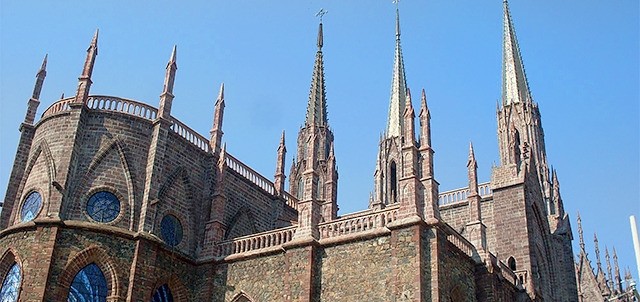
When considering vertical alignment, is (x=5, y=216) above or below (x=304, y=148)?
below

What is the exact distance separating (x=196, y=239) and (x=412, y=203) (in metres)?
9.28

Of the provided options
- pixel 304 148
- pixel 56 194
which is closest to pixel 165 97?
pixel 56 194

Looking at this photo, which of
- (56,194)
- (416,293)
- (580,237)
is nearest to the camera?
(416,293)

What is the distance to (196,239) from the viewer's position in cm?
2689

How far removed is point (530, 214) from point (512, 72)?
62.6 ft

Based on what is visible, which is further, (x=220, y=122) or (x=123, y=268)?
(x=220, y=122)

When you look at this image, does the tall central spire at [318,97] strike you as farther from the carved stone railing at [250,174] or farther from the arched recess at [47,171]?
the arched recess at [47,171]

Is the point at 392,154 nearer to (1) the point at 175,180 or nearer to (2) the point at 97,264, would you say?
(1) the point at 175,180

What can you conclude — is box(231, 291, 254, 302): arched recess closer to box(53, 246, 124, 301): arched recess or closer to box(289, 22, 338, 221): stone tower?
box(53, 246, 124, 301): arched recess

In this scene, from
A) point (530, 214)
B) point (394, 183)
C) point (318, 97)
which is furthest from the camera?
point (318, 97)

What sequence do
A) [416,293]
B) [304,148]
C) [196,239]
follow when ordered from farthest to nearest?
[304,148] < [196,239] < [416,293]

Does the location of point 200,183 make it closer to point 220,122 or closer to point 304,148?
point 220,122

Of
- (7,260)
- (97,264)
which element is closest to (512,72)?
(97,264)

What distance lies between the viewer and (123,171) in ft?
82.2
